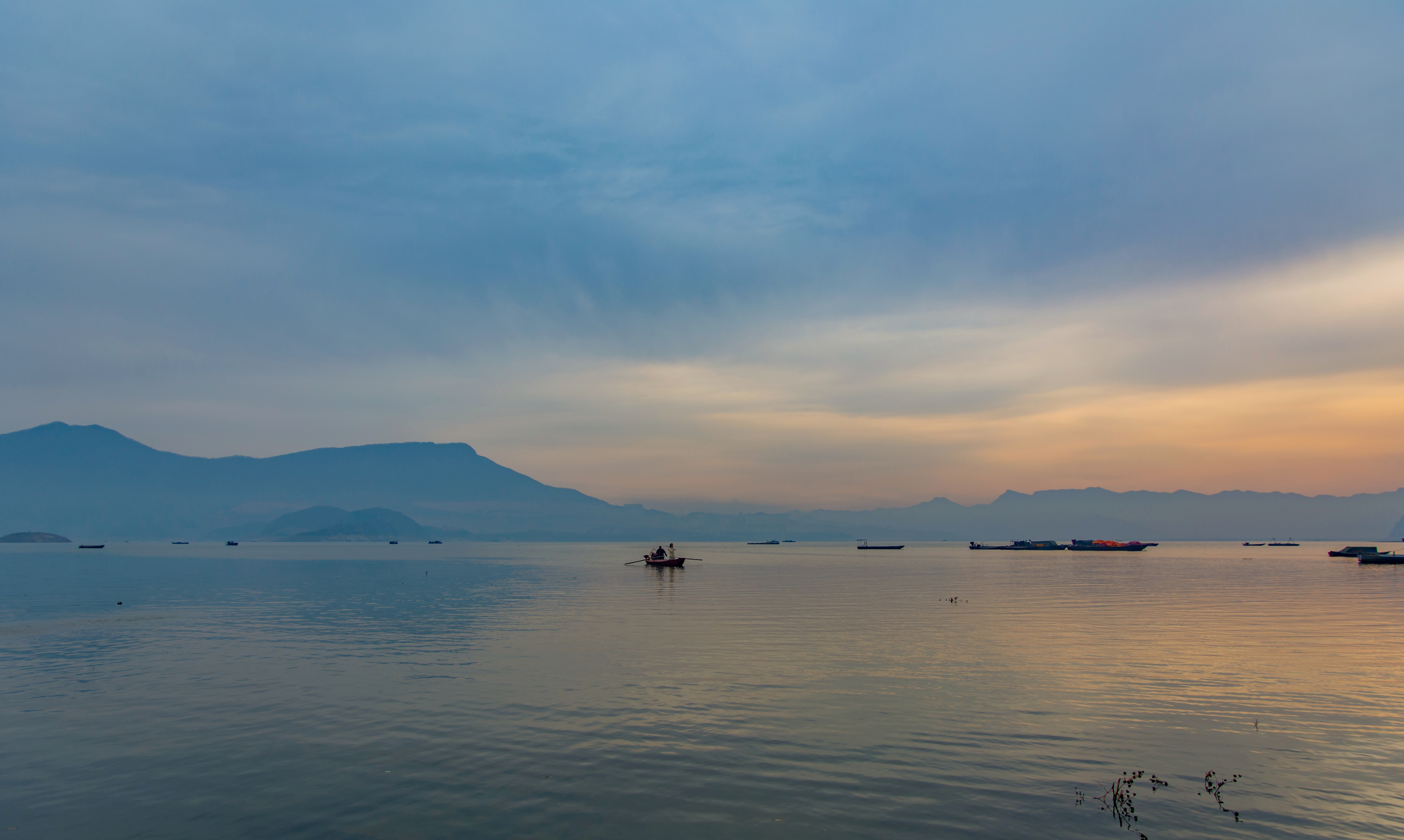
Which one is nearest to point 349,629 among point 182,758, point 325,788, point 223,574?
point 182,758

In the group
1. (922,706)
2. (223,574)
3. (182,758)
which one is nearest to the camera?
(182,758)

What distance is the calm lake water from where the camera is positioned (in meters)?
17.5

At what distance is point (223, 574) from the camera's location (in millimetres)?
125500

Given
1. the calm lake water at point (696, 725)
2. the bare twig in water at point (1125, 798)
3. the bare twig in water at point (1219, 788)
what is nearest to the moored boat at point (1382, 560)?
the calm lake water at point (696, 725)

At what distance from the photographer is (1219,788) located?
19438 mm

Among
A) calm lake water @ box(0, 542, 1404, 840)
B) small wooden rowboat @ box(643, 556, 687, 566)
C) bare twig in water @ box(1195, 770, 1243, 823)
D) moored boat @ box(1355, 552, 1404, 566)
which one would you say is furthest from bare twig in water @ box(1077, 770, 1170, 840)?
moored boat @ box(1355, 552, 1404, 566)

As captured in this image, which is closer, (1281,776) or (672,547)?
(1281,776)

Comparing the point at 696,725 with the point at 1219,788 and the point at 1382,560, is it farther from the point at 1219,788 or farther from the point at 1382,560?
the point at 1382,560

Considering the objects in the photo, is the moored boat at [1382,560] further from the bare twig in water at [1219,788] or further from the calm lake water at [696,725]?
the bare twig in water at [1219,788]

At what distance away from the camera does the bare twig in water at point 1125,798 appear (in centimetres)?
1728

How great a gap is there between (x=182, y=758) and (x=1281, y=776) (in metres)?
31.1

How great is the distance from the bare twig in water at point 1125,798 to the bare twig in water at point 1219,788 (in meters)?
0.93

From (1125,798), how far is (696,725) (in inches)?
500

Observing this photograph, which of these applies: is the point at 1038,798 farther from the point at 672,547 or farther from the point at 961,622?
the point at 672,547
